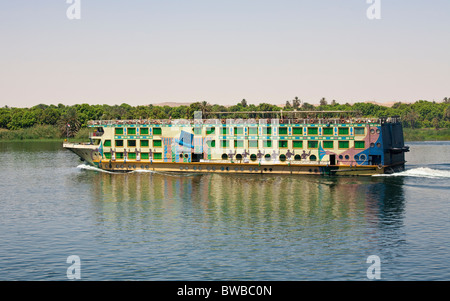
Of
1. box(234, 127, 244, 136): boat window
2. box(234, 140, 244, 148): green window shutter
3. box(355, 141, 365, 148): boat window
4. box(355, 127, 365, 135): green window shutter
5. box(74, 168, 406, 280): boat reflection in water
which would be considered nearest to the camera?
box(74, 168, 406, 280): boat reflection in water

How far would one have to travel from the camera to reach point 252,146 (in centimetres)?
8519

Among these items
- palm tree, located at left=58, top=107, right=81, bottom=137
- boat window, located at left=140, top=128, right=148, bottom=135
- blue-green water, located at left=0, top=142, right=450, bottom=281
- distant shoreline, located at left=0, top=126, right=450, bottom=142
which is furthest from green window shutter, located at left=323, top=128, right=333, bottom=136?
palm tree, located at left=58, top=107, right=81, bottom=137

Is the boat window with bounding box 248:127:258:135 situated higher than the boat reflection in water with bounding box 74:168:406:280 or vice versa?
the boat window with bounding box 248:127:258:135

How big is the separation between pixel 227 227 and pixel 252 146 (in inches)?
1498

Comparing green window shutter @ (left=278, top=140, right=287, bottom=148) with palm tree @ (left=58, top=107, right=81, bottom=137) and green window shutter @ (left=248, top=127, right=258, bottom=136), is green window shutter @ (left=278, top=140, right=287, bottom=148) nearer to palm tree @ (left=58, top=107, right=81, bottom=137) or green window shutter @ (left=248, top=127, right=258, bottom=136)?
green window shutter @ (left=248, top=127, right=258, bottom=136)

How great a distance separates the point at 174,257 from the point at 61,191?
1325 inches

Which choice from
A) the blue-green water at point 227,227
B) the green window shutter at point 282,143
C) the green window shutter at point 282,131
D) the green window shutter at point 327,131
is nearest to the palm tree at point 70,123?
the blue-green water at point 227,227

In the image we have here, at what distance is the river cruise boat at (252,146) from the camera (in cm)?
7925

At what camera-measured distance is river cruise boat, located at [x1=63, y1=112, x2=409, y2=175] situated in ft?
260

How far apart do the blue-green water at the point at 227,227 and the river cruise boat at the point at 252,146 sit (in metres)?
3.70

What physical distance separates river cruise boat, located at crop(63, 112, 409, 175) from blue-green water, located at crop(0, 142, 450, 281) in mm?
3699
